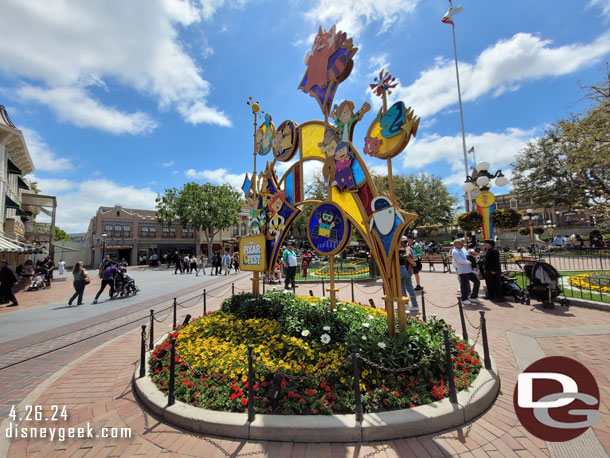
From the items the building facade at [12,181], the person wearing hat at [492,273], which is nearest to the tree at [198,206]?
the building facade at [12,181]

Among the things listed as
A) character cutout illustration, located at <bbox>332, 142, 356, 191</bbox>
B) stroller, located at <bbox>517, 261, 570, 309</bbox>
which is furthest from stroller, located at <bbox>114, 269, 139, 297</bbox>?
stroller, located at <bbox>517, 261, 570, 309</bbox>

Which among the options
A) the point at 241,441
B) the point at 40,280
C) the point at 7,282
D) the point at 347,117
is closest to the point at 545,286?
the point at 347,117

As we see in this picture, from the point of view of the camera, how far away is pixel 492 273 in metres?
8.56

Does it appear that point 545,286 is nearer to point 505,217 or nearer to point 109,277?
point 505,217

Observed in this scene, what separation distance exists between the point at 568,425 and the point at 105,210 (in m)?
54.7

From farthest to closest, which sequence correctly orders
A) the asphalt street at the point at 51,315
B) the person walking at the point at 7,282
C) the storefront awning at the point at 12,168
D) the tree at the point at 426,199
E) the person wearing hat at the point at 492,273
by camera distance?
the tree at the point at 426,199 → the storefront awning at the point at 12,168 → the person walking at the point at 7,282 → the person wearing hat at the point at 492,273 → the asphalt street at the point at 51,315

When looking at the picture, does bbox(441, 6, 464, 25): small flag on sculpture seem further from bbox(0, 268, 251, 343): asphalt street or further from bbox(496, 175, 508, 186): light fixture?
bbox(0, 268, 251, 343): asphalt street

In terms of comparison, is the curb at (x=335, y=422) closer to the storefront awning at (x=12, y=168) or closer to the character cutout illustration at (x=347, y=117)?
the character cutout illustration at (x=347, y=117)

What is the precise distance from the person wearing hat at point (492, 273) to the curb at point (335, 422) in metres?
6.24

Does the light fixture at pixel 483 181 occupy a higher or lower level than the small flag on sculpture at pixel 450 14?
lower

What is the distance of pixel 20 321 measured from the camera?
862 cm
